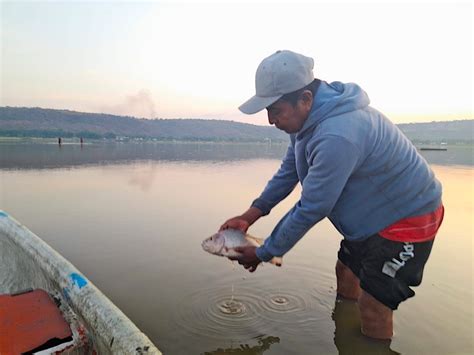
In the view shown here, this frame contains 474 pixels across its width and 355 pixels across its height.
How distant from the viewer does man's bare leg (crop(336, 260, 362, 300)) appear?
4699 mm

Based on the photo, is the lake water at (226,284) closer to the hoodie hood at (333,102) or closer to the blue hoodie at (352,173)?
the blue hoodie at (352,173)

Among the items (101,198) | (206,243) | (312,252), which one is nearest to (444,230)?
(312,252)

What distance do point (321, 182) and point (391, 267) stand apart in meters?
1.19

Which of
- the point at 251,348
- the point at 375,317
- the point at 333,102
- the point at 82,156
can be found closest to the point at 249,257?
the point at 251,348

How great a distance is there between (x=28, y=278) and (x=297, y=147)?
345cm

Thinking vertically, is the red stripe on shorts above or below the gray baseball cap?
below

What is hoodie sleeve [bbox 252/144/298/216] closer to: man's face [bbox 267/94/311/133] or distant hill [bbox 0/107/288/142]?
man's face [bbox 267/94/311/133]

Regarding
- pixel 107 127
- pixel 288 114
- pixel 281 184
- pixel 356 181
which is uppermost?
pixel 107 127

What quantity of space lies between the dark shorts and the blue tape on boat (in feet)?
8.41

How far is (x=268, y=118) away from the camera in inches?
120

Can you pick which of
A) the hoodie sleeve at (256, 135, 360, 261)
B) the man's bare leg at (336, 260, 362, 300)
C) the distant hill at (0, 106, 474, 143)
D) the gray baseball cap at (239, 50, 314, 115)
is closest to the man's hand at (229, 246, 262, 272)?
the hoodie sleeve at (256, 135, 360, 261)

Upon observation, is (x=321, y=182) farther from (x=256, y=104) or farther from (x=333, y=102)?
(x=256, y=104)

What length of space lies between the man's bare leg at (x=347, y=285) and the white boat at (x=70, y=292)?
10.1ft

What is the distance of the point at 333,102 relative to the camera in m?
2.82
